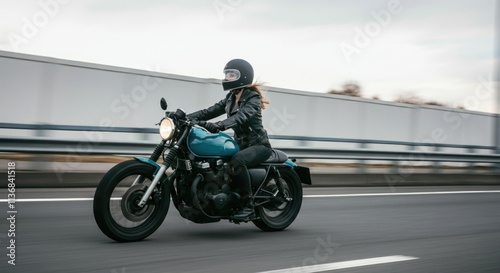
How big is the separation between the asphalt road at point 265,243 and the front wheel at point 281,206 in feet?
0.44

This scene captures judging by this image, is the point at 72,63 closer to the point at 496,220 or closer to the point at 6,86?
the point at 6,86

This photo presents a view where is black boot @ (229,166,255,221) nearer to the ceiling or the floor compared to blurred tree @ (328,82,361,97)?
nearer to the floor

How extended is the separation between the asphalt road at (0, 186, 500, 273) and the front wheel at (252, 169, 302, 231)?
0.13 metres

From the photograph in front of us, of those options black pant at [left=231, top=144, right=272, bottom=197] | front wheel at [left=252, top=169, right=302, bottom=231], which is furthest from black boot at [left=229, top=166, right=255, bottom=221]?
front wheel at [left=252, top=169, right=302, bottom=231]

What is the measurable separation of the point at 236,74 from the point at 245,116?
45cm

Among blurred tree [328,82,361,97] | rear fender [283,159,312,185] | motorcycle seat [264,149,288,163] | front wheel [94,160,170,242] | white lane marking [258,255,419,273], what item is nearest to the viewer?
white lane marking [258,255,419,273]

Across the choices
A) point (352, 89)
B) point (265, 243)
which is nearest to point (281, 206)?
point (265, 243)

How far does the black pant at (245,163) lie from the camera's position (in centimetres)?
724

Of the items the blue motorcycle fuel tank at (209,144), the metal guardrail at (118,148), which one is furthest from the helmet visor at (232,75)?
the metal guardrail at (118,148)

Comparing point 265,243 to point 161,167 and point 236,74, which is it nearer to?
point 161,167

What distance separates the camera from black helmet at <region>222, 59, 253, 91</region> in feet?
24.0

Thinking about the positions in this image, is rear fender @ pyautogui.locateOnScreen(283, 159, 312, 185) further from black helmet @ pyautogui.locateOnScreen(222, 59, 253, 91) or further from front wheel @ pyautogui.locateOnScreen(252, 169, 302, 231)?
black helmet @ pyautogui.locateOnScreen(222, 59, 253, 91)

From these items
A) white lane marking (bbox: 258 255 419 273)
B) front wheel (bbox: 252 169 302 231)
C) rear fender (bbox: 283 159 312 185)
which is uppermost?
rear fender (bbox: 283 159 312 185)

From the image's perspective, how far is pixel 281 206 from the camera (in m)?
8.03
